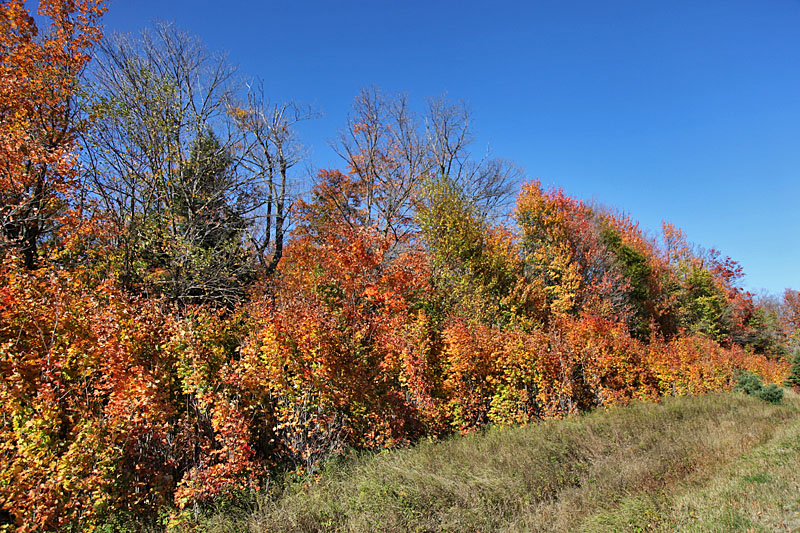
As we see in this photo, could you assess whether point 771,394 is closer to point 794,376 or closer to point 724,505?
point 794,376

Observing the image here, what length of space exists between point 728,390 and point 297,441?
22.1 metres

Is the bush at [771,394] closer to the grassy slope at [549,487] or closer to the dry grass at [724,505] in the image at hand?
the grassy slope at [549,487]

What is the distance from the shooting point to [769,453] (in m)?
8.40

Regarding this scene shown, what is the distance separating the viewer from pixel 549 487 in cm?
618

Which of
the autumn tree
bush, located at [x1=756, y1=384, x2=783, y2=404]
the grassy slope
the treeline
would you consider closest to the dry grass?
the grassy slope

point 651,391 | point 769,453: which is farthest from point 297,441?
point 651,391

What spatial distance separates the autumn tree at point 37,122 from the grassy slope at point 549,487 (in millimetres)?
7641

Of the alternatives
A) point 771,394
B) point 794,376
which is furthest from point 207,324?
point 794,376

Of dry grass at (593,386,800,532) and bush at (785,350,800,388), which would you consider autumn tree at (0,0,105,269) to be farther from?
bush at (785,350,800,388)

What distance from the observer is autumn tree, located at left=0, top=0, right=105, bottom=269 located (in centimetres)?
838

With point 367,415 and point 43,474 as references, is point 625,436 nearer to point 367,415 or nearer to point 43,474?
point 367,415

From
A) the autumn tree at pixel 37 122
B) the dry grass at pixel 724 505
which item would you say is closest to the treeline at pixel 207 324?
the autumn tree at pixel 37 122

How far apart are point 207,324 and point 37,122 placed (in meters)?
7.30

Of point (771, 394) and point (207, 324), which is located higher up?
point (207, 324)
